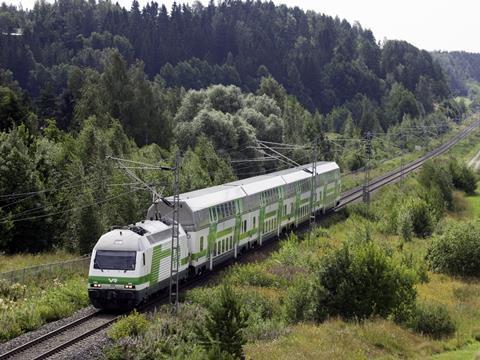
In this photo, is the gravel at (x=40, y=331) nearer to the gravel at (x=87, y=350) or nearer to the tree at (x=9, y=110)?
the gravel at (x=87, y=350)

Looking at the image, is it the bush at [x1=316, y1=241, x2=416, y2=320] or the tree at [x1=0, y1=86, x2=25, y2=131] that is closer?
the bush at [x1=316, y1=241, x2=416, y2=320]

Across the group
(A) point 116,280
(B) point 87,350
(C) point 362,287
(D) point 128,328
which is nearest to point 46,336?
(B) point 87,350

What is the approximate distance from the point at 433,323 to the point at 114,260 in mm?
13928

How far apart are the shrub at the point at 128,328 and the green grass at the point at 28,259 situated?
12488 mm

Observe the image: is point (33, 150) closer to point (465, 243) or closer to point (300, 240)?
point (300, 240)

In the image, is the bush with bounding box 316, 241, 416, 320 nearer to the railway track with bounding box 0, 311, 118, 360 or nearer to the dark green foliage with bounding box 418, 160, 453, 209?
the railway track with bounding box 0, 311, 118, 360

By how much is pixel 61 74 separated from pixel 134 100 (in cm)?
10391

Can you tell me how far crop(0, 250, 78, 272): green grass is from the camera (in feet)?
122

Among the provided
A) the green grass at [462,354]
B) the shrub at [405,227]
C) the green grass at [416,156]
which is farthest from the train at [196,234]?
the green grass at [416,156]

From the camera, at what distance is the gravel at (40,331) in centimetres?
2481

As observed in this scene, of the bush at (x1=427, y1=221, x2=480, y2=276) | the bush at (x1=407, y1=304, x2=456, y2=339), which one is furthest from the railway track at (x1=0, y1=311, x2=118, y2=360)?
the bush at (x1=427, y1=221, x2=480, y2=276)

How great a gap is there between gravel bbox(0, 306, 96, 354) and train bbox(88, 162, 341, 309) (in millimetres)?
836

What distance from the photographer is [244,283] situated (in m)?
36.3

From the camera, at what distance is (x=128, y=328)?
1016 inches
